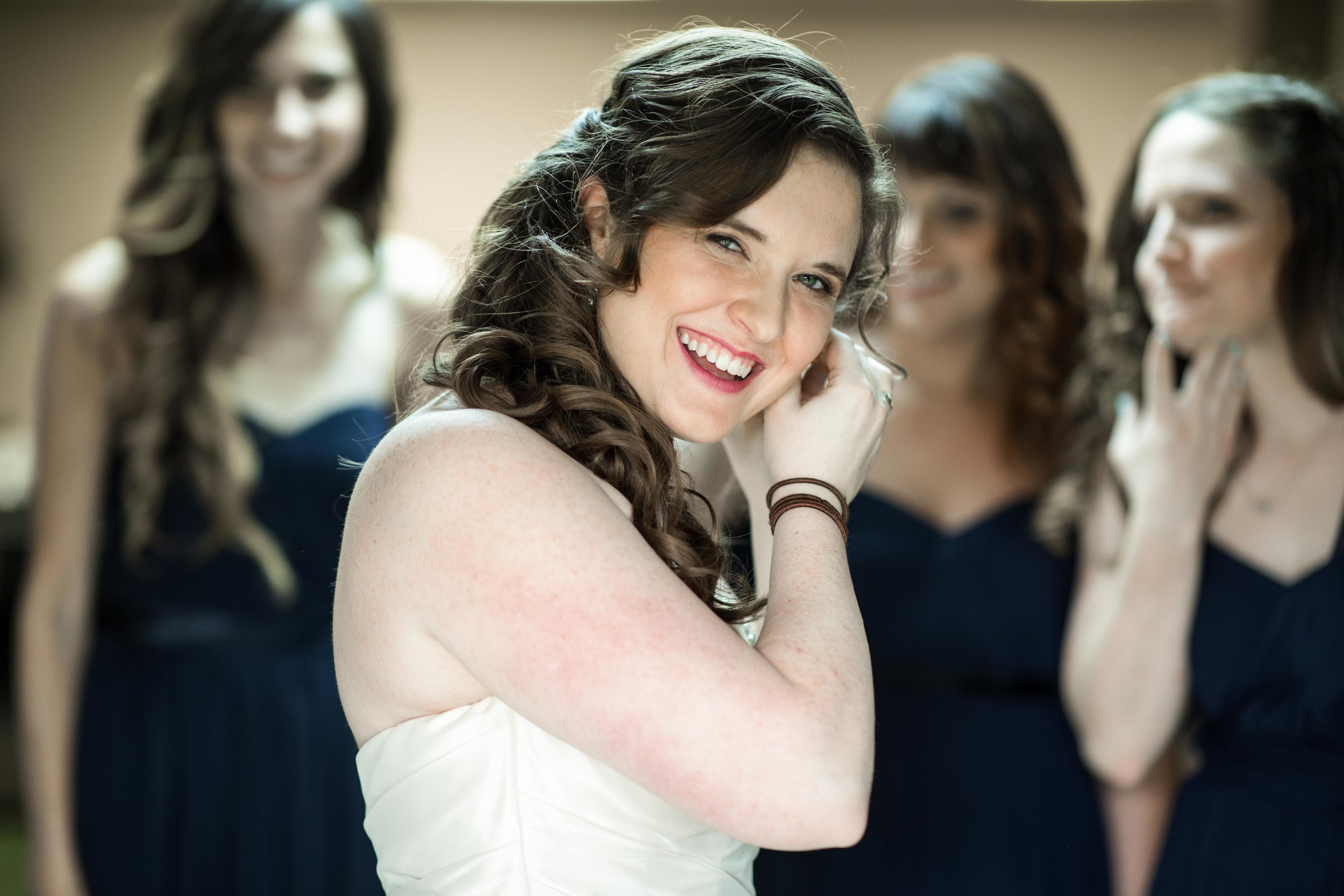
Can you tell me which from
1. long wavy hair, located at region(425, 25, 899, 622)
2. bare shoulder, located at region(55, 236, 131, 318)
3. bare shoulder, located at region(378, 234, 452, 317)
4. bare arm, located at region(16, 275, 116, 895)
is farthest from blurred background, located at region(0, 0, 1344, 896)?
long wavy hair, located at region(425, 25, 899, 622)

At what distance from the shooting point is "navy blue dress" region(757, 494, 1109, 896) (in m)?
1.75

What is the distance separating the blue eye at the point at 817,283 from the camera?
3.48 ft

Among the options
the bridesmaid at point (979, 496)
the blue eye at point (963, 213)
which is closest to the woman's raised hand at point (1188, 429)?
the bridesmaid at point (979, 496)

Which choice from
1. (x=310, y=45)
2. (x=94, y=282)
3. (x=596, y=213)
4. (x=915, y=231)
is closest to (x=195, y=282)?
(x=94, y=282)

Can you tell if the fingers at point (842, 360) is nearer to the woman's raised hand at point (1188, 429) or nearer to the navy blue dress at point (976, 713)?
the navy blue dress at point (976, 713)

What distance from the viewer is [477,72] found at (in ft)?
12.0

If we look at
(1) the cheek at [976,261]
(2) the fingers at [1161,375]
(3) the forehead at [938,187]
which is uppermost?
(3) the forehead at [938,187]

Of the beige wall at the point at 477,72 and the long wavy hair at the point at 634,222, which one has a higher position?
the long wavy hair at the point at 634,222

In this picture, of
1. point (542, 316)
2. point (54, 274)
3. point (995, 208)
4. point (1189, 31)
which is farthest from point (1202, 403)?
point (54, 274)

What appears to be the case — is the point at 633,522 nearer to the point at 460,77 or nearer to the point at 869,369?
the point at 869,369

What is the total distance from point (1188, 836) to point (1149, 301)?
73cm

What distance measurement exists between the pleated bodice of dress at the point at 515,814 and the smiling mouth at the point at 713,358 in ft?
1.05

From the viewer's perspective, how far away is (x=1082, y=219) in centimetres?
208

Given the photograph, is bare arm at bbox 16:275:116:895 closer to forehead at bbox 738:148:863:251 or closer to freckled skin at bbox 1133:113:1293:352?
forehead at bbox 738:148:863:251
